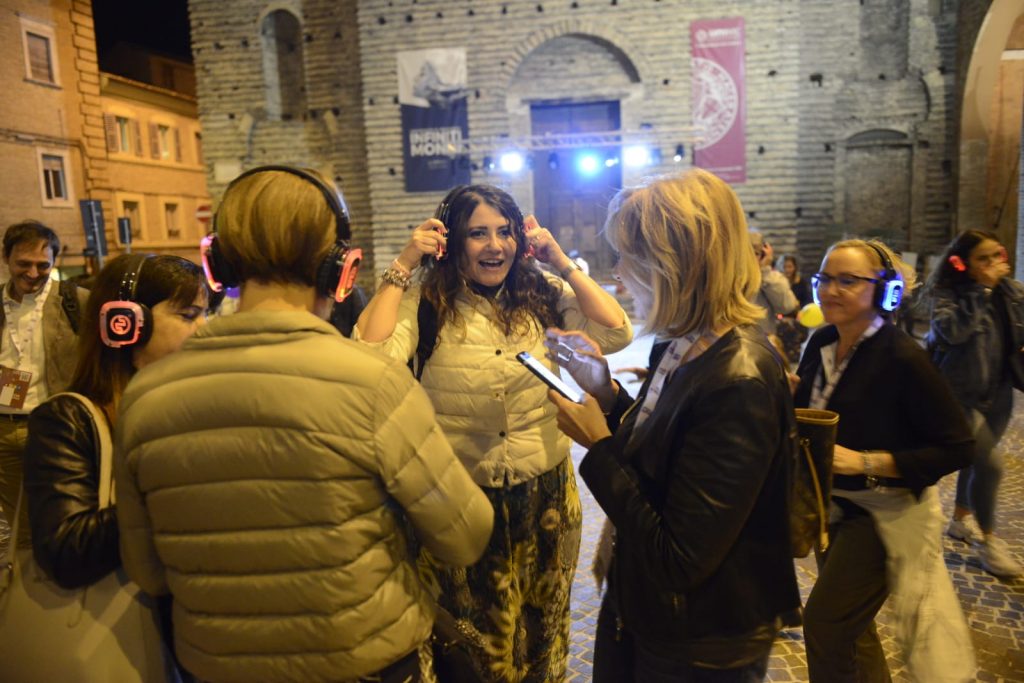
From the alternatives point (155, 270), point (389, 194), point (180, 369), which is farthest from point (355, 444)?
point (389, 194)

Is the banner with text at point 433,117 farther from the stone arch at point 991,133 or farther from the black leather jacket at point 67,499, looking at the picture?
the black leather jacket at point 67,499

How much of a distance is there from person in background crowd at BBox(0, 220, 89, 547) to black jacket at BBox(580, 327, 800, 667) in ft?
11.5

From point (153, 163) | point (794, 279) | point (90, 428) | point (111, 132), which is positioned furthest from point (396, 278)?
point (153, 163)

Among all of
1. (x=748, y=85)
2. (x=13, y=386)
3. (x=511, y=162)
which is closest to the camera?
(x=13, y=386)

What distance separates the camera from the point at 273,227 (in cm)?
132

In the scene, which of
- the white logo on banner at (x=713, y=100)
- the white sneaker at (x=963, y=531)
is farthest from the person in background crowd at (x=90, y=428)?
the white logo on banner at (x=713, y=100)

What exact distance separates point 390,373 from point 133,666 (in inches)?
40.9

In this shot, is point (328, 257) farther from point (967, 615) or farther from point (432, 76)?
point (432, 76)

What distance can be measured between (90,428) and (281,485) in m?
0.78

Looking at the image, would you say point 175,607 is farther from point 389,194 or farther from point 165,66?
point 165,66

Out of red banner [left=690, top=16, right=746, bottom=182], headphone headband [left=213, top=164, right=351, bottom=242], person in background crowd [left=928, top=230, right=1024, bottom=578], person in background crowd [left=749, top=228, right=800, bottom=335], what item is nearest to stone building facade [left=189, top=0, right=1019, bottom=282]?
red banner [left=690, top=16, right=746, bottom=182]

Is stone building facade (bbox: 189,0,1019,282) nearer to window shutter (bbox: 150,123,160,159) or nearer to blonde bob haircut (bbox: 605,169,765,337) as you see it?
window shutter (bbox: 150,123,160,159)

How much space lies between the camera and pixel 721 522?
148 centimetres

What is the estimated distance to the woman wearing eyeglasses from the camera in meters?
2.36
